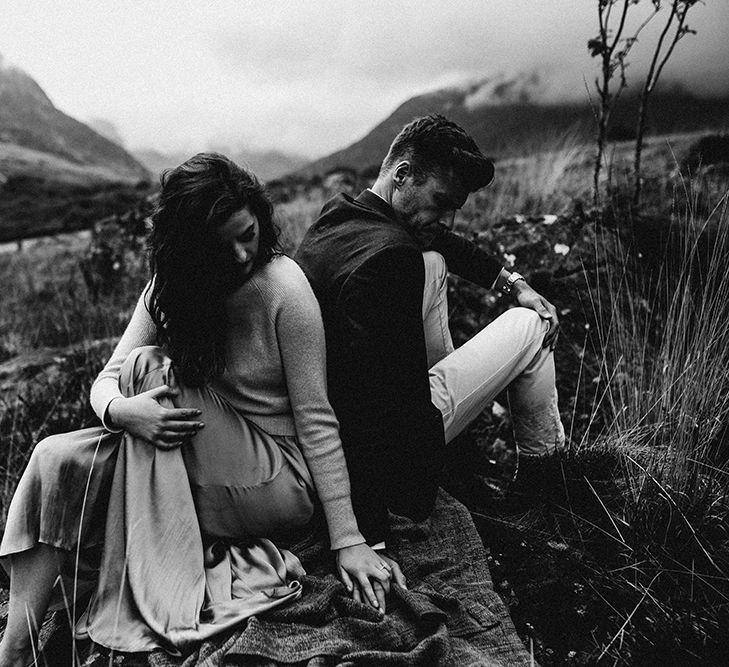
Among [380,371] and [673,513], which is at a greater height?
[380,371]

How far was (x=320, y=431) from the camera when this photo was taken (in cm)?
161

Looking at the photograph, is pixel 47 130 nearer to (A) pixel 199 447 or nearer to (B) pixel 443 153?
(B) pixel 443 153

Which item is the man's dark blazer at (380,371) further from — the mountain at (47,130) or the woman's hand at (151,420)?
the mountain at (47,130)

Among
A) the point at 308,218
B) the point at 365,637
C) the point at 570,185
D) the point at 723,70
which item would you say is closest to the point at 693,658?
the point at 365,637

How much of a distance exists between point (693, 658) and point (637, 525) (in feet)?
1.50

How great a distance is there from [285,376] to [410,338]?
0.39 meters

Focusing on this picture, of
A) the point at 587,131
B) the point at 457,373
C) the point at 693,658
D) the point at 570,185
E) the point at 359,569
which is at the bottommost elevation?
the point at 693,658

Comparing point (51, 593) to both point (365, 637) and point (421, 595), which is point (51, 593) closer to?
point (365, 637)

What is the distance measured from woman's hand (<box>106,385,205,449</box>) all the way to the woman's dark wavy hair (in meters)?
0.12

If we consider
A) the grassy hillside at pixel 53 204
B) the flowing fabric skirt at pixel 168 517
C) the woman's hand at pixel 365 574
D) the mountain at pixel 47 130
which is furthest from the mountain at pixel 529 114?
the mountain at pixel 47 130

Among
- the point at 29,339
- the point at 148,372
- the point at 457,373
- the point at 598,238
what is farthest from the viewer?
the point at 29,339

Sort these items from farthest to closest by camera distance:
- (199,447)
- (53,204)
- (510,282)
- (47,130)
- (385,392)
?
(47,130) → (53,204) → (510,282) → (385,392) → (199,447)

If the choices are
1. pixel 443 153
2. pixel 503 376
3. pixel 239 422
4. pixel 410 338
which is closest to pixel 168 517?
pixel 239 422

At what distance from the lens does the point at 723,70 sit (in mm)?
3514
